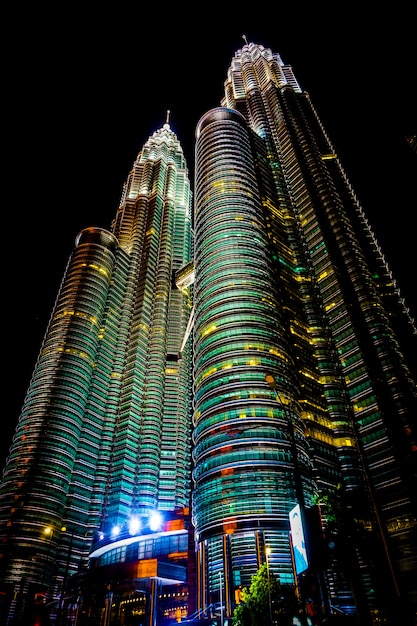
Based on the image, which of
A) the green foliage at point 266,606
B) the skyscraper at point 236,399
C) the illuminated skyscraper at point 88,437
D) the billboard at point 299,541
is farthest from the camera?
the illuminated skyscraper at point 88,437

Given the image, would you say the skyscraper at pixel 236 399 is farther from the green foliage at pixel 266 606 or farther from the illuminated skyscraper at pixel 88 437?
A: the green foliage at pixel 266 606

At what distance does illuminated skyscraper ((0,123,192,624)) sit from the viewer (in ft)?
412

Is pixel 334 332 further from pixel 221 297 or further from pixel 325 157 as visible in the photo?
pixel 325 157

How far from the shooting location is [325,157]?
182 meters

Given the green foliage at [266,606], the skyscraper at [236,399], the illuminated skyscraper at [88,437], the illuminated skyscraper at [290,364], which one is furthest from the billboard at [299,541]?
the illuminated skyscraper at [88,437]

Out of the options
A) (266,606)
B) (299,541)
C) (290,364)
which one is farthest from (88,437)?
(299,541)

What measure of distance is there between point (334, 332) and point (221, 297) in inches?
1587

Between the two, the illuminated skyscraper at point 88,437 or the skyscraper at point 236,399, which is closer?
the skyscraper at point 236,399

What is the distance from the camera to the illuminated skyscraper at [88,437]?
125500 millimetres

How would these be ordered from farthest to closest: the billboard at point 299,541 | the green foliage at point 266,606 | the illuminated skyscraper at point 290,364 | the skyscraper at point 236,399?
the skyscraper at point 236,399 < the illuminated skyscraper at point 290,364 < the green foliage at point 266,606 < the billboard at point 299,541

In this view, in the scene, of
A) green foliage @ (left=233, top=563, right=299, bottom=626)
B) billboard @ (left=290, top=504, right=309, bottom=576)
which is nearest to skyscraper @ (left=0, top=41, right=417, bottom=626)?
green foliage @ (left=233, top=563, right=299, bottom=626)

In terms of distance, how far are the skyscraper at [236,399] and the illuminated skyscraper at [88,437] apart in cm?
60

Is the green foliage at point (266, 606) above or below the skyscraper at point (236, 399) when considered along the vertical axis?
below

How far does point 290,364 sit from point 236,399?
68.3 ft
